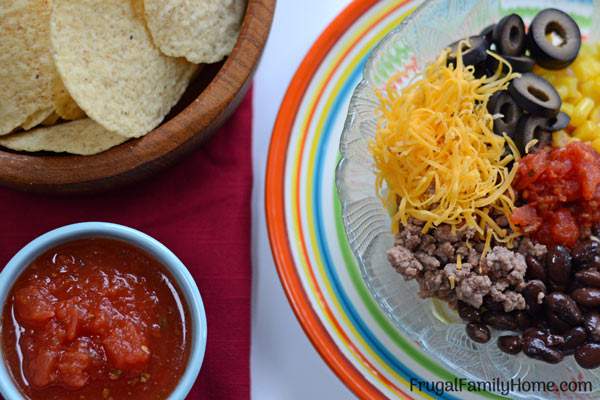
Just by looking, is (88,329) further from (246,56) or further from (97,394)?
(246,56)

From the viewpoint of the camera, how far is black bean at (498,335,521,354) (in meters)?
2.02

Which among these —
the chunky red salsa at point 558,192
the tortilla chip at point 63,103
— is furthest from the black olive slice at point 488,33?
the tortilla chip at point 63,103

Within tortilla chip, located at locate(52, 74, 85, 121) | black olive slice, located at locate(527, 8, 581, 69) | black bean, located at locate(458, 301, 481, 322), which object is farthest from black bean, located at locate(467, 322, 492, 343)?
tortilla chip, located at locate(52, 74, 85, 121)

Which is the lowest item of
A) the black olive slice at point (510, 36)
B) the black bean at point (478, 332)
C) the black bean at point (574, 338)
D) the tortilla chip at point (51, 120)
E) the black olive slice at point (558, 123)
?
the black bean at point (574, 338)

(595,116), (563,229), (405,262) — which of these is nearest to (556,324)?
(563,229)

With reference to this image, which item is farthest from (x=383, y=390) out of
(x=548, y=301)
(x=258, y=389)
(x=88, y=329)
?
(x=88, y=329)

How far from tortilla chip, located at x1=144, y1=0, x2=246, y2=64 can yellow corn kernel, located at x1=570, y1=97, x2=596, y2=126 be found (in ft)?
3.30

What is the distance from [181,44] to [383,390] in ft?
3.76

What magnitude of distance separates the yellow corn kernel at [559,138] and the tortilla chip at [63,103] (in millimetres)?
1349

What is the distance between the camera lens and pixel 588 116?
2.22m

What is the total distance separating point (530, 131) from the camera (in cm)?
213

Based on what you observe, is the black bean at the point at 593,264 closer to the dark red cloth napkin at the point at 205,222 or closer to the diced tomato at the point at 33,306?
the dark red cloth napkin at the point at 205,222

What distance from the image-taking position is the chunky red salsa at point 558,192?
2.06 m

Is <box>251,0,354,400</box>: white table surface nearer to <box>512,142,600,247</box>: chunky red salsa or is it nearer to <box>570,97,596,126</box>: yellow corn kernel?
<box>512,142,600,247</box>: chunky red salsa
